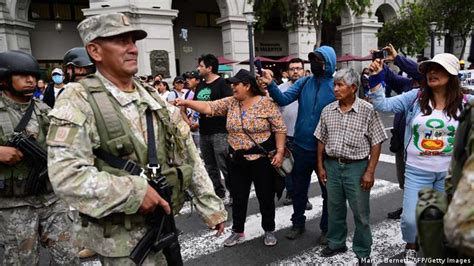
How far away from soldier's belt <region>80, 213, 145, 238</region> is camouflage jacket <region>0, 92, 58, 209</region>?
3.74ft

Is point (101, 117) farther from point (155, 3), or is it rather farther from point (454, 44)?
point (454, 44)

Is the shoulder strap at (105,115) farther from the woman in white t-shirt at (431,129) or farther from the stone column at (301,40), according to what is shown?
the stone column at (301,40)

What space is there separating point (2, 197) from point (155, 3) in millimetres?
13795

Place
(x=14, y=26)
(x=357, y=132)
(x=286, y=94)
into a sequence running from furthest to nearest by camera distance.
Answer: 1. (x=14, y=26)
2. (x=286, y=94)
3. (x=357, y=132)

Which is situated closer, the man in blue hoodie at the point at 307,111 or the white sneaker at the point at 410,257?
the white sneaker at the point at 410,257

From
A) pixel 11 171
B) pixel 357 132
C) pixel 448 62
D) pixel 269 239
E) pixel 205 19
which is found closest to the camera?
pixel 11 171

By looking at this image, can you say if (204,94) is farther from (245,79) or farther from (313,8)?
(313,8)

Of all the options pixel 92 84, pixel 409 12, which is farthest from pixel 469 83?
pixel 409 12

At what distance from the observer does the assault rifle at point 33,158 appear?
2715 millimetres

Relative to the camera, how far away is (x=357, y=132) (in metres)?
3.39

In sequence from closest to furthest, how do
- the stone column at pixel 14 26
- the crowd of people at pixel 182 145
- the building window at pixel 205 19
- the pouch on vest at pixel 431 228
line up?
the pouch on vest at pixel 431 228 → the crowd of people at pixel 182 145 → the stone column at pixel 14 26 → the building window at pixel 205 19

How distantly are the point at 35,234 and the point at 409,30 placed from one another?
857 inches

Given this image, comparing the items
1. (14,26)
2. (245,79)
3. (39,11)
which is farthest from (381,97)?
(39,11)

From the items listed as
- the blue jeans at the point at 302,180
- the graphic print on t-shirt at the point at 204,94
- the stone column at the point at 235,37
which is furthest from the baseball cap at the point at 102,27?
the stone column at the point at 235,37
